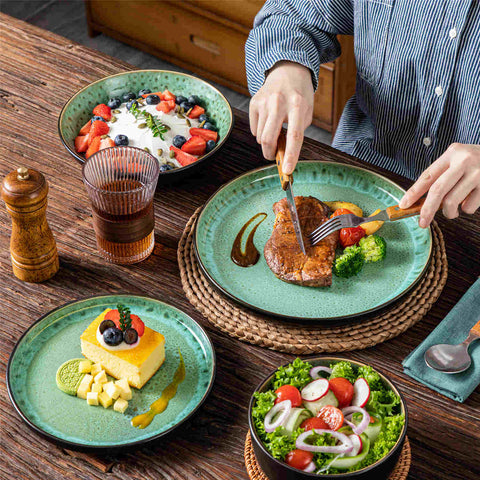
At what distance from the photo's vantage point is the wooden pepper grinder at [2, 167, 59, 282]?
1.48m

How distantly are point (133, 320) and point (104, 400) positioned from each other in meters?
0.17

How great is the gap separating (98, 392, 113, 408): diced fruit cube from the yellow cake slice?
2.2 inches

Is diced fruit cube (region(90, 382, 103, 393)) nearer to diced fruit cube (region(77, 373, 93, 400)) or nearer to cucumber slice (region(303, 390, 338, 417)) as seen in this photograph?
diced fruit cube (region(77, 373, 93, 400))

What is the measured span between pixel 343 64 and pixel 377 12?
164cm

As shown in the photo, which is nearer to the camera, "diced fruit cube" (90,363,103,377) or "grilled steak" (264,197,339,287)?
"diced fruit cube" (90,363,103,377)

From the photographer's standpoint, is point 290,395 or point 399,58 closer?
point 290,395

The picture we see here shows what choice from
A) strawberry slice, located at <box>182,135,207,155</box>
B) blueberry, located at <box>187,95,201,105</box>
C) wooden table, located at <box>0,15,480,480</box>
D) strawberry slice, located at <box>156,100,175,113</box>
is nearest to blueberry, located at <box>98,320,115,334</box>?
wooden table, located at <box>0,15,480,480</box>

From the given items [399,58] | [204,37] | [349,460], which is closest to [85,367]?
[349,460]

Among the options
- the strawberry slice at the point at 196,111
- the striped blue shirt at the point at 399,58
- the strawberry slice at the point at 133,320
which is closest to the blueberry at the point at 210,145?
the strawberry slice at the point at 196,111

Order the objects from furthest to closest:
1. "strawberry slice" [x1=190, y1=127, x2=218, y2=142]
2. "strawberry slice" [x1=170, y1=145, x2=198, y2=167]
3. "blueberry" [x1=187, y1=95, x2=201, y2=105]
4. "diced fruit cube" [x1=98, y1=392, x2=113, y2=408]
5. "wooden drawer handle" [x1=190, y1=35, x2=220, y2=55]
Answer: "wooden drawer handle" [x1=190, y1=35, x2=220, y2=55] → "blueberry" [x1=187, y1=95, x2=201, y2=105] → "strawberry slice" [x1=190, y1=127, x2=218, y2=142] → "strawberry slice" [x1=170, y1=145, x2=198, y2=167] → "diced fruit cube" [x1=98, y1=392, x2=113, y2=408]

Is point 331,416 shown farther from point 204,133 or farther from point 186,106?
point 186,106

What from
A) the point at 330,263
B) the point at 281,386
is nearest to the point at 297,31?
the point at 330,263

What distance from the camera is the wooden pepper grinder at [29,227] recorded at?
1.48 m

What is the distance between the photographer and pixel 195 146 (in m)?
1.90
